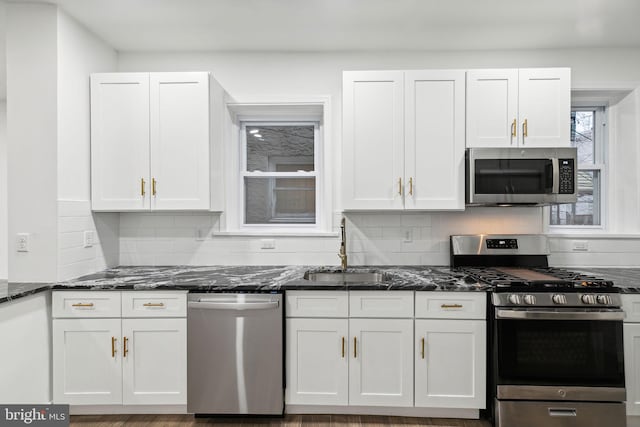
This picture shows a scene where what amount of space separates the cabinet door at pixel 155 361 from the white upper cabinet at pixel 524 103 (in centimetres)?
238

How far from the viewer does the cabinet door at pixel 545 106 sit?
8.49ft

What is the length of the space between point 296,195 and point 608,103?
2.56 m

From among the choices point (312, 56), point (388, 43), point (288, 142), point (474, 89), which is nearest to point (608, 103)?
point (474, 89)

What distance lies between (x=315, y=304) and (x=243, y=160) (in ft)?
4.66

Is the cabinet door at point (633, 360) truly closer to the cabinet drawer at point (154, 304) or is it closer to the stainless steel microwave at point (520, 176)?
the stainless steel microwave at point (520, 176)

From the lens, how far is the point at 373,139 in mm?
2627

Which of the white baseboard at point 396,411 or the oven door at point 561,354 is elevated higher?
the oven door at point 561,354

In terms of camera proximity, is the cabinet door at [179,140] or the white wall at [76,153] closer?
the white wall at [76,153]

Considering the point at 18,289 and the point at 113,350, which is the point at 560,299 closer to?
the point at 113,350

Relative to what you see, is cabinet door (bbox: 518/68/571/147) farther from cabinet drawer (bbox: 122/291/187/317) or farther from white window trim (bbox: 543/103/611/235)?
cabinet drawer (bbox: 122/291/187/317)

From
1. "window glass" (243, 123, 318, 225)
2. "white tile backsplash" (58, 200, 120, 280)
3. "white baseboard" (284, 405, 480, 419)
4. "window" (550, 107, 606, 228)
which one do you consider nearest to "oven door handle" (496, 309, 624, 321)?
"white baseboard" (284, 405, 480, 419)

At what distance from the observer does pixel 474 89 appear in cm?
260

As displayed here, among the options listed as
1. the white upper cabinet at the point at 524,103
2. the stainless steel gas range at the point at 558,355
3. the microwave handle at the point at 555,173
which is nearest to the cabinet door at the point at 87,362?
the stainless steel gas range at the point at 558,355

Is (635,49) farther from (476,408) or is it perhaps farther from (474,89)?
(476,408)
